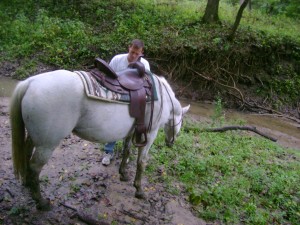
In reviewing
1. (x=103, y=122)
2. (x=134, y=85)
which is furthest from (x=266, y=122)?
(x=103, y=122)

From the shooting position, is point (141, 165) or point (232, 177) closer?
point (141, 165)

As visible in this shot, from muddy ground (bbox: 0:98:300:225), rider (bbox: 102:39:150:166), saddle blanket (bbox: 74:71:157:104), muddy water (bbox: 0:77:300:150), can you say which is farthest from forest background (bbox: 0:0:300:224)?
saddle blanket (bbox: 74:71:157:104)

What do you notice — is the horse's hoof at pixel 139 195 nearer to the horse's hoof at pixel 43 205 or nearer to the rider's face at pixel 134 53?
the horse's hoof at pixel 43 205

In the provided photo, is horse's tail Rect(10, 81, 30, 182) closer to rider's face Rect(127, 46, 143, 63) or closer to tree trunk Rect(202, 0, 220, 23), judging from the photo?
rider's face Rect(127, 46, 143, 63)

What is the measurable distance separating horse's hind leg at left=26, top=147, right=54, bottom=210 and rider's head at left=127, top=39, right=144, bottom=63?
1970 millimetres

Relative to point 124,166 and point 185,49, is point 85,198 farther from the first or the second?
point 185,49

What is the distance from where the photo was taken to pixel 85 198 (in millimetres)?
4117

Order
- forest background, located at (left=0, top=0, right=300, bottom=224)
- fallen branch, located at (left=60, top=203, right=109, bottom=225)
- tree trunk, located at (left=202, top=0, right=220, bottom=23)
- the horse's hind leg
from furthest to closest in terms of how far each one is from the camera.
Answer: tree trunk, located at (left=202, top=0, right=220, bottom=23) < forest background, located at (left=0, top=0, right=300, bottom=224) < fallen branch, located at (left=60, top=203, right=109, bottom=225) < the horse's hind leg

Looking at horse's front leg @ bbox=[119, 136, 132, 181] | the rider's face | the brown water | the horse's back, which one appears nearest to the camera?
the horse's back

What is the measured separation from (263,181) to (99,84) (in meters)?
3.43

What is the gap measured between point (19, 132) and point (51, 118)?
0.51m

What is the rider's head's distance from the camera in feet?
14.9

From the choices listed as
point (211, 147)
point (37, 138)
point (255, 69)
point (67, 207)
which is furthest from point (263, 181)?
point (255, 69)

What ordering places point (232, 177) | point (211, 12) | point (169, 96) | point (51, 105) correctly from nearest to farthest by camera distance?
point (51, 105)
point (169, 96)
point (232, 177)
point (211, 12)
